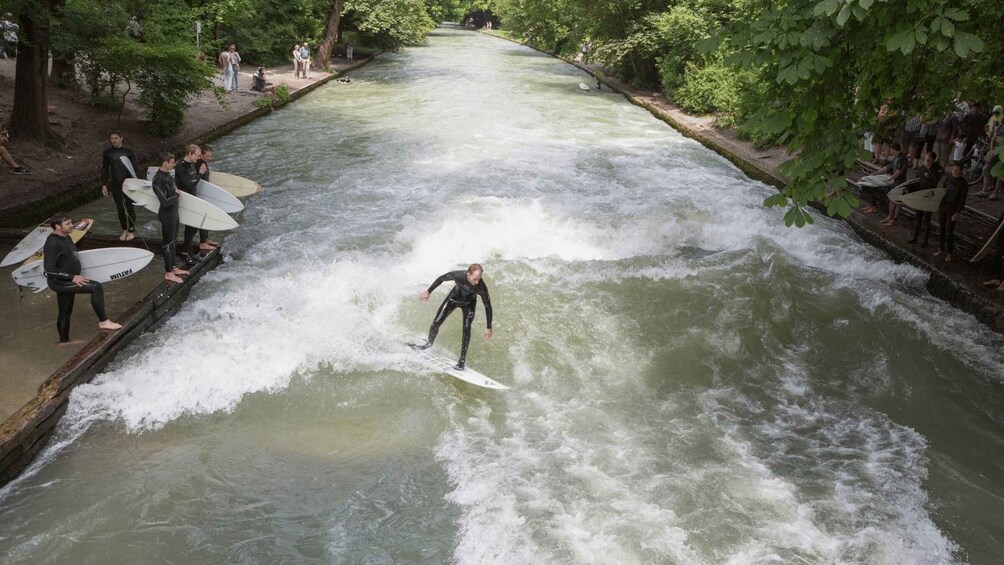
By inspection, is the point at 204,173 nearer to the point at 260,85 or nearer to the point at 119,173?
the point at 119,173

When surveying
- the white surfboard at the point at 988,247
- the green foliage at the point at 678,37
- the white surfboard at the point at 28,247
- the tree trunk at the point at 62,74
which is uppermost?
the green foliage at the point at 678,37

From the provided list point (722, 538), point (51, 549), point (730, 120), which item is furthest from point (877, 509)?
point (730, 120)

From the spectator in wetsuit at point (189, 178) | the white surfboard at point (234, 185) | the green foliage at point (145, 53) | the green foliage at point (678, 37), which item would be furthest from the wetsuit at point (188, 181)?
the green foliage at point (678, 37)

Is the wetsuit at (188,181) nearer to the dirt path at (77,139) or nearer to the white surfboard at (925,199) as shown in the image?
the dirt path at (77,139)

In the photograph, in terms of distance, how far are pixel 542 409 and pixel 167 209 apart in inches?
232

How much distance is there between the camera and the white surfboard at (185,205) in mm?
10344

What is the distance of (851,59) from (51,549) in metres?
8.66

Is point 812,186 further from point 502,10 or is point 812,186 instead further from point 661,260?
point 502,10

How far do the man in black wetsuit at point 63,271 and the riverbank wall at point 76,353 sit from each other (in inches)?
17.7

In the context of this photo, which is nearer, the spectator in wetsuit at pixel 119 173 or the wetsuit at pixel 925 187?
the spectator in wetsuit at pixel 119 173

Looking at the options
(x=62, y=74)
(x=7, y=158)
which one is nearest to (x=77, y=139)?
(x=7, y=158)

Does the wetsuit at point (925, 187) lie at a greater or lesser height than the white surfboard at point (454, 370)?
greater

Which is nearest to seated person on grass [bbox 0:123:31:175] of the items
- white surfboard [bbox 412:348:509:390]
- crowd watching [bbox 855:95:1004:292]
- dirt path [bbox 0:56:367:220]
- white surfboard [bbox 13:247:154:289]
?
dirt path [bbox 0:56:367:220]

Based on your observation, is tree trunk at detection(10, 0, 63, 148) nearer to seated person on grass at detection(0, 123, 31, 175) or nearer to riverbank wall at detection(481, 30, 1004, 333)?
seated person on grass at detection(0, 123, 31, 175)
